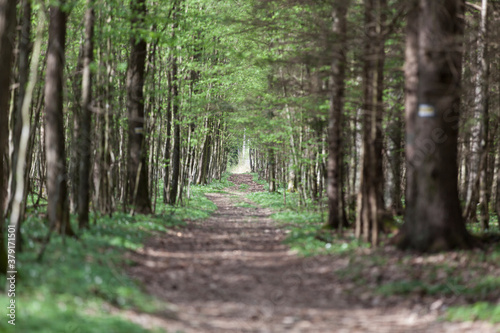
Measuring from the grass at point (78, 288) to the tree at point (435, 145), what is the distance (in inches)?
198

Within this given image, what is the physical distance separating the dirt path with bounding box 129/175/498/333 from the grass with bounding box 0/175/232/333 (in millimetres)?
386

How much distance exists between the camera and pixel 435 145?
874 cm

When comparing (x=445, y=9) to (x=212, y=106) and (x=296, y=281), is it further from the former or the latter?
(x=212, y=106)

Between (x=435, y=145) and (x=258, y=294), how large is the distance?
14.0ft

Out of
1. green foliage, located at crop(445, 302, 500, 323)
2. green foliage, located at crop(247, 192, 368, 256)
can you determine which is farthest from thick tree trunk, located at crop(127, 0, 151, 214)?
green foliage, located at crop(445, 302, 500, 323)

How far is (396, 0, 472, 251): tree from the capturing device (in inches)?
340

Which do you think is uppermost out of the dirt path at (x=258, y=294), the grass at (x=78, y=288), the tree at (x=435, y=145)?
the tree at (x=435, y=145)

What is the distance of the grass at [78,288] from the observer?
15.3 feet

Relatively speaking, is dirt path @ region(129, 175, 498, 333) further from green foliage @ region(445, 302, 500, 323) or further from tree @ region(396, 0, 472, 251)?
tree @ region(396, 0, 472, 251)

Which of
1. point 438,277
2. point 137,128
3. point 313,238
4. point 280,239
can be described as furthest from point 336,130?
point 137,128

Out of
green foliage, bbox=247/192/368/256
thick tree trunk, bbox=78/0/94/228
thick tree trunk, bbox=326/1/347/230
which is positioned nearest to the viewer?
green foliage, bbox=247/192/368/256

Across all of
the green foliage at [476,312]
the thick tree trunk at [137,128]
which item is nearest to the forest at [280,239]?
the green foliage at [476,312]

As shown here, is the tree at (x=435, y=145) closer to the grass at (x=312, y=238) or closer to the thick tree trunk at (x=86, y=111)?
the grass at (x=312, y=238)

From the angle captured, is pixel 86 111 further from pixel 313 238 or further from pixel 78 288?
pixel 313 238
